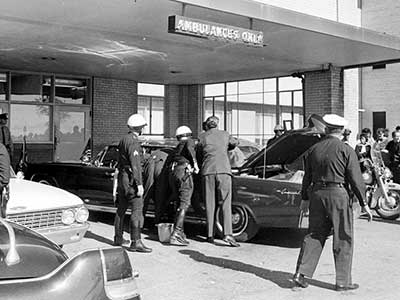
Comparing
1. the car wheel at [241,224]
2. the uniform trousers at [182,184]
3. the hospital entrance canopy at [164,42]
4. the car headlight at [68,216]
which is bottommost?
the car wheel at [241,224]

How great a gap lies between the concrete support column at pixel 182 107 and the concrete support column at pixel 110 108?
1884 millimetres

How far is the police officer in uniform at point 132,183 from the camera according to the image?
301 inches

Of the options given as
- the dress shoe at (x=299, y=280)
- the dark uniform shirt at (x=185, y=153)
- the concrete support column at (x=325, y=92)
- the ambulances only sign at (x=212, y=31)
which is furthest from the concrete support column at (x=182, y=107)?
the dress shoe at (x=299, y=280)

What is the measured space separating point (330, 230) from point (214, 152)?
8.88 feet

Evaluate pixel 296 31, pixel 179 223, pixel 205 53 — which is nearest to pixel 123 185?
pixel 179 223

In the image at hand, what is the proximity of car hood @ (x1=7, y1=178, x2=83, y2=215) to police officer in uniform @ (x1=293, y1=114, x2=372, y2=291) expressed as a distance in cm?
302

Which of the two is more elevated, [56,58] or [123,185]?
[56,58]

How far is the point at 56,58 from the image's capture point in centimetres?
1473

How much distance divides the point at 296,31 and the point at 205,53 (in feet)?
9.79

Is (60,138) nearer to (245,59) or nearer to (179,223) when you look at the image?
(245,59)

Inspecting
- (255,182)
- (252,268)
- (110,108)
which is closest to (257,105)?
(110,108)

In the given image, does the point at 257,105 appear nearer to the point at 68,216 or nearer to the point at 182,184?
the point at 182,184

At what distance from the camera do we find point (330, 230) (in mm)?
6016

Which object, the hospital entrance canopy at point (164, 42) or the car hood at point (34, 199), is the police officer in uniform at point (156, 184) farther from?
the hospital entrance canopy at point (164, 42)
